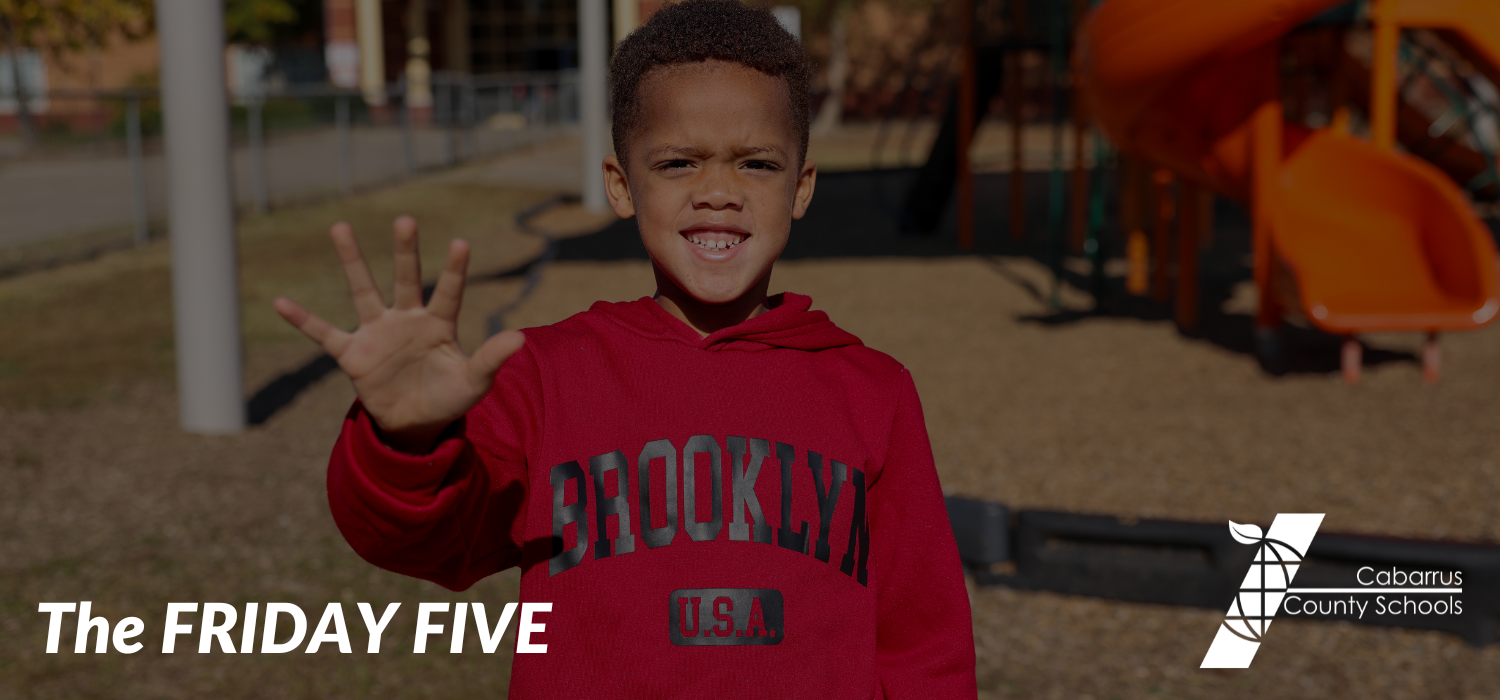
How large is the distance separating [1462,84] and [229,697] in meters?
12.3

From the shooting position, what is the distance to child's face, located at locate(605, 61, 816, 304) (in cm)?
179

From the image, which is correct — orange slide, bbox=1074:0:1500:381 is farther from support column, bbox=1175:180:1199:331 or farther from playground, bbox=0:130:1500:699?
support column, bbox=1175:180:1199:331

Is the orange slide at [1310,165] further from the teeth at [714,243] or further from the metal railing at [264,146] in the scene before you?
the metal railing at [264,146]

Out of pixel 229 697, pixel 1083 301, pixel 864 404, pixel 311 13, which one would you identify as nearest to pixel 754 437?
pixel 864 404

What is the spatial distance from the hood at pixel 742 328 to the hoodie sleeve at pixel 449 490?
0.15 metres

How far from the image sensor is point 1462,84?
12586 mm

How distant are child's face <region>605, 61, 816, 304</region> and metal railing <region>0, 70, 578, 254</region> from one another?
521 inches

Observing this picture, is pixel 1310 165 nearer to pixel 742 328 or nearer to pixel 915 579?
pixel 915 579

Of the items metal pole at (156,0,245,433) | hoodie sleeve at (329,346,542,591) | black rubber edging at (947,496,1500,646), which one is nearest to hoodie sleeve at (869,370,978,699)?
hoodie sleeve at (329,346,542,591)

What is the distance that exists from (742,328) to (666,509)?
255 mm

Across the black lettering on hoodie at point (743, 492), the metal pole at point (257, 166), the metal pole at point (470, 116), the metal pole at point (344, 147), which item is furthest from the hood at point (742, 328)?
the metal pole at point (470, 116)

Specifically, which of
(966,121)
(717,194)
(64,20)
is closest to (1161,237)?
(966,121)

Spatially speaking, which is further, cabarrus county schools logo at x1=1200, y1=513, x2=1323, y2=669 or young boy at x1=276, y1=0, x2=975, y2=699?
cabarrus county schools logo at x1=1200, y1=513, x2=1323, y2=669

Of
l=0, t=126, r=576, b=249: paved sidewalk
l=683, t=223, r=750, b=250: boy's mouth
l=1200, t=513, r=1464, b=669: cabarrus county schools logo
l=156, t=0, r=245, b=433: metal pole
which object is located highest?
l=683, t=223, r=750, b=250: boy's mouth
